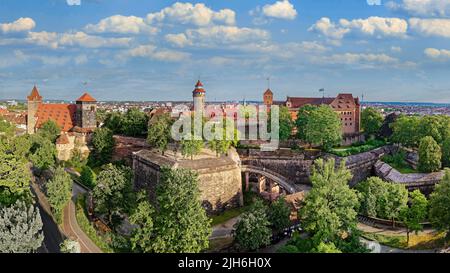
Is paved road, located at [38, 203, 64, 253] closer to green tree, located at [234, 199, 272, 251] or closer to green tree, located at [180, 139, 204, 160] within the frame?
green tree, located at [234, 199, 272, 251]

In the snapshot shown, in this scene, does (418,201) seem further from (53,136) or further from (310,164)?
(53,136)

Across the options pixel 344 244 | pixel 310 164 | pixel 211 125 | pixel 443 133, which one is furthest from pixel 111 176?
pixel 443 133

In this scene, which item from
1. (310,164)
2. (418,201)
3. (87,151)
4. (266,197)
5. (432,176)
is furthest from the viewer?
(87,151)

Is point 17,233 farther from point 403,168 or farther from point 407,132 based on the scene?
point 407,132

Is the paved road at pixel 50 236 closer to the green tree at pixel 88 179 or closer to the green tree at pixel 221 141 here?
the green tree at pixel 88 179

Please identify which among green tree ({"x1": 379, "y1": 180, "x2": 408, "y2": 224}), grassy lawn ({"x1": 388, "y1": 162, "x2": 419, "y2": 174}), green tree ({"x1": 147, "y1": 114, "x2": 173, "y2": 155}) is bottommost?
green tree ({"x1": 379, "y1": 180, "x2": 408, "y2": 224})

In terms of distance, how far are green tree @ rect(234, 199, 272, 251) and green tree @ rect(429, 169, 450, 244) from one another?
8.63 meters

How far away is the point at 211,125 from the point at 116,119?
16951mm

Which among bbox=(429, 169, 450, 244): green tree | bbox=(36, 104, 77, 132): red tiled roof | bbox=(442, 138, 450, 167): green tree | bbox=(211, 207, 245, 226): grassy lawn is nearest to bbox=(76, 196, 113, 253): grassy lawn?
bbox=(211, 207, 245, 226): grassy lawn

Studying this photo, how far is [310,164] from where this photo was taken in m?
35.2

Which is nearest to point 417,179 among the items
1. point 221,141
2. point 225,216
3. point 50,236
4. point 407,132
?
point 407,132

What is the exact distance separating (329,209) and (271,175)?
46.4ft

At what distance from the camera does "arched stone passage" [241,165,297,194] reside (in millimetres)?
31344

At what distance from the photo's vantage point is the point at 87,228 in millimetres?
Answer: 24469
